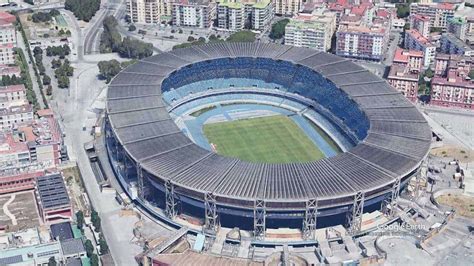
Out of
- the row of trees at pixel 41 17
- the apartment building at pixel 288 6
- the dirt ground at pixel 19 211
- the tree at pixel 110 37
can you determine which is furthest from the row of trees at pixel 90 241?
the apartment building at pixel 288 6

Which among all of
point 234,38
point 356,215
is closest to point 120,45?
point 234,38

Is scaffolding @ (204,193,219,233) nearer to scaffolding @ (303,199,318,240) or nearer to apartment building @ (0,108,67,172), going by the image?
scaffolding @ (303,199,318,240)

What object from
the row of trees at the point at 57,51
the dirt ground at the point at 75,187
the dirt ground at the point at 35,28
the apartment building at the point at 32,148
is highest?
the dirt ground at the point at 35,28

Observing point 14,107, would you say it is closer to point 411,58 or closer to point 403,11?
point 411,58

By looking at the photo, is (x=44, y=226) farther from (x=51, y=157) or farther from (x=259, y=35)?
(x=259, y=35)

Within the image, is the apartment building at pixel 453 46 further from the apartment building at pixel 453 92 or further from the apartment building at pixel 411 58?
the apartment building at pixel 453 92

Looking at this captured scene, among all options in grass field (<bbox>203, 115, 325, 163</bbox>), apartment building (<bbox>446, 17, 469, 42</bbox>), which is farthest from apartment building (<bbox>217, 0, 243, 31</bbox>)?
grass field (<bbox>203, 115, 325, 163</bbox>)

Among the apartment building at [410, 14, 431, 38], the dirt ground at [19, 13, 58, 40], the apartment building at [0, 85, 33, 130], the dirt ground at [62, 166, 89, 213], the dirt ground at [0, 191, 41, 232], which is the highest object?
the apartment building at [410, 14, 431, 38]
